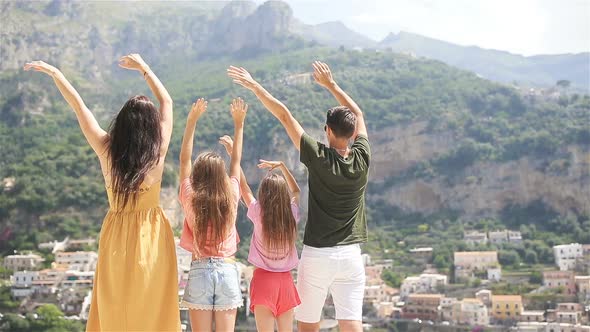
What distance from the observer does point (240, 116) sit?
288cm

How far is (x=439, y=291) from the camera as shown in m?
34.4

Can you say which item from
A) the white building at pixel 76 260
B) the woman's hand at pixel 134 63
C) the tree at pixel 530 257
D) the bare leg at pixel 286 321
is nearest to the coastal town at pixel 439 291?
the white building at pixel 76 260

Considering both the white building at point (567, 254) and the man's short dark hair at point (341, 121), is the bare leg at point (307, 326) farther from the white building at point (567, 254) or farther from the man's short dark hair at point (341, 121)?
the white building at point (567, 254)

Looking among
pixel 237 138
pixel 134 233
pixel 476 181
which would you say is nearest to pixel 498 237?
pixel 476 181

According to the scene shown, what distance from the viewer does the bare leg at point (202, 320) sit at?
2545mm

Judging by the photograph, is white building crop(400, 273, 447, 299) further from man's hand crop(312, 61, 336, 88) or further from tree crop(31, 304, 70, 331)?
man's hand crop(312, 61, 336, 88)

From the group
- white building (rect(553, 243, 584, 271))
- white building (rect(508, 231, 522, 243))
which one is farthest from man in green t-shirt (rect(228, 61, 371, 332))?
white building (rect(508, 231, 522, 243))

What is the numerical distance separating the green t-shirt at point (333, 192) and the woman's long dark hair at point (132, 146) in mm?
589

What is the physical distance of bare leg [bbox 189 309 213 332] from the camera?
8.35ft

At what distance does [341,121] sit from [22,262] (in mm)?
35099

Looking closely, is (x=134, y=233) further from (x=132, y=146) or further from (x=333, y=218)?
(x=333, y=218)

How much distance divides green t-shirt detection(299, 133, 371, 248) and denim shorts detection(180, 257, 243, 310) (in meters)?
0.34

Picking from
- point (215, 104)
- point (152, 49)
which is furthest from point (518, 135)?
point (152, 49)

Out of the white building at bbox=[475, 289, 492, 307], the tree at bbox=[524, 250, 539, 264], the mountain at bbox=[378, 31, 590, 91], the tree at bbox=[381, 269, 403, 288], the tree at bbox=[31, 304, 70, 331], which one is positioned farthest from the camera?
the mountain at bbox=[378, 31, 590, 91]
